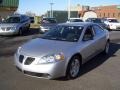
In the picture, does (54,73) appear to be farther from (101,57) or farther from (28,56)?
(101,57)

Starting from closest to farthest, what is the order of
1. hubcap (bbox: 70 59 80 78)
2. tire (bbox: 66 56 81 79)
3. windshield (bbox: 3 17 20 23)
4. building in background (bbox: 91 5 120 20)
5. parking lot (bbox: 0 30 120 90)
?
parking lot (bbox: 0 30 120 90)
tire (bbox: 66 56 81 79)
hubcap (bbox: 70 59 80 78)
windshield (bbox: 3 17 20 23)
building in background (bbox: 91 5 120 20)

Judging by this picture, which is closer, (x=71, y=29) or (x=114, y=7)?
(x=71, y=29)

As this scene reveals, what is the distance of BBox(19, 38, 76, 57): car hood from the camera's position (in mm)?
7109

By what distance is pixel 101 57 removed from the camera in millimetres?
10859

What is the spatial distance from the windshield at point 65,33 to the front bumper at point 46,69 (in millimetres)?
1369

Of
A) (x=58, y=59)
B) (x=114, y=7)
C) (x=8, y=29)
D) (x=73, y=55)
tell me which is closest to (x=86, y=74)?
(x=73, y=55)

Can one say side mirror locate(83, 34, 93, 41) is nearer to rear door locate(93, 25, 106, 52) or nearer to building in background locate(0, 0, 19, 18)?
rear door locate(93, 25, 106, 52)

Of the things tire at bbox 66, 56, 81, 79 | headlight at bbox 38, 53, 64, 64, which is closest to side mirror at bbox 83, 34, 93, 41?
tire at bbox 66, 56, 81, 79

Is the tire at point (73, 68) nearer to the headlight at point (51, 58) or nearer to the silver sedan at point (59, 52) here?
the silver sedan at point (59, 52)

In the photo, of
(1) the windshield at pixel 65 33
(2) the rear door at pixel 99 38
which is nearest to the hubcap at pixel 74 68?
(1) the windshield at pixel 65 33

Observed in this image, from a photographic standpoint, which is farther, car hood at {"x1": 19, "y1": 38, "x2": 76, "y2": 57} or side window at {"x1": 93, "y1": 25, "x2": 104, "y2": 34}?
side window at {"x1": 93, "y1": 25, "x2": 104, "y2": 34}

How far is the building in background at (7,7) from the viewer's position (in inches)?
1184

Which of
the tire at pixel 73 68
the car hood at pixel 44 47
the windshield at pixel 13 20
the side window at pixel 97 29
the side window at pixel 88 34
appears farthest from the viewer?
the windshield at pixel 13 20

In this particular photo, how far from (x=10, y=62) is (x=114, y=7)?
218 ft
